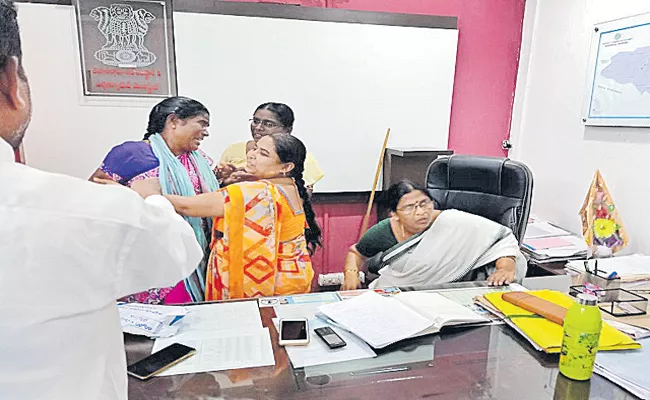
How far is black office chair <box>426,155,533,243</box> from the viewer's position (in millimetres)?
1935

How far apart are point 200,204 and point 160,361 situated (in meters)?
0.79

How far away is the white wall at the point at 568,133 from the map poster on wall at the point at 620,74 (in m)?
0.05

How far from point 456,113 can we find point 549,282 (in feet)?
3.53

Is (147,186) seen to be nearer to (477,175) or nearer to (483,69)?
(477,175)

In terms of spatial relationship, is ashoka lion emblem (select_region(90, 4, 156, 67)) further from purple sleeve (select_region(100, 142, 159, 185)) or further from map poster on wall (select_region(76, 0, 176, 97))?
purple sleeve (select_region(100, 142, 159, 185))

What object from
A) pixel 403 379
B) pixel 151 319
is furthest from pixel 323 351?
pixel 151 319

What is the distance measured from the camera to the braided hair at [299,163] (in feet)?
6.26

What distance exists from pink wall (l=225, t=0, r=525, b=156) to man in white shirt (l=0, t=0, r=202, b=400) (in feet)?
6.49

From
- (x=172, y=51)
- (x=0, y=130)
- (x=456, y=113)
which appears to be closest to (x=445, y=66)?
(x=456, y=113)

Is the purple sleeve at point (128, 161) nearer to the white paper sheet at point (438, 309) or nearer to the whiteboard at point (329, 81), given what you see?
the whiteboard at point (329, 81)

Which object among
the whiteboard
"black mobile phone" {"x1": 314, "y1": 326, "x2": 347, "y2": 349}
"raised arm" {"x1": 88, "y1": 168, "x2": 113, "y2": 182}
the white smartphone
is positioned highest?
the whiteboard

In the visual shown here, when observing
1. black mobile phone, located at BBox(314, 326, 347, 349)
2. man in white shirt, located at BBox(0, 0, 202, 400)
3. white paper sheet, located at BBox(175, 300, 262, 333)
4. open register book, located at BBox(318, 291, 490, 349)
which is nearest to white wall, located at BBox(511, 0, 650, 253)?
open register book, located at BBox(318, 291, 490, 349)

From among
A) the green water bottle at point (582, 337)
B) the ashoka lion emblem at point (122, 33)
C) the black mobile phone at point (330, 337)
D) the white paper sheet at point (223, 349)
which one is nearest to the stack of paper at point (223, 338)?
the white paper sheet at point (223, 349)

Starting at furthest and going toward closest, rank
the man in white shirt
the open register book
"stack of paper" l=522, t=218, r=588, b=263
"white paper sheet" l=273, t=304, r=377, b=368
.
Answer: "stack of paper" l=522, t=218, r=588, b=263 < the open register book < "white paper sheet" l=273, t=304, r=377, b=368 < the man in white shirt
